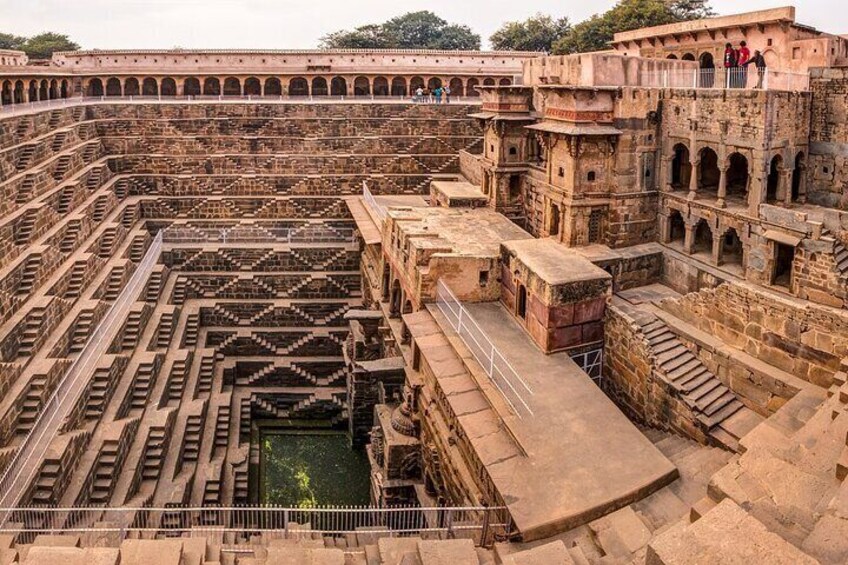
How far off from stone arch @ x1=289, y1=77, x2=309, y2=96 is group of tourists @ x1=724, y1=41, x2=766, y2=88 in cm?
2102

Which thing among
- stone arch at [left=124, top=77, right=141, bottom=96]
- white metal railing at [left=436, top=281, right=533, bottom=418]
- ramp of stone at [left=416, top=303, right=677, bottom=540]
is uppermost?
stone arch at [left=124, top=77, right=141, bottom=96]

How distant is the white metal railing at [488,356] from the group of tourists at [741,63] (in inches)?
303

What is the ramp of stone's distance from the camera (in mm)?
9453

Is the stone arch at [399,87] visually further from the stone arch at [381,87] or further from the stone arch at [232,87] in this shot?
the stone arch at [232,87]

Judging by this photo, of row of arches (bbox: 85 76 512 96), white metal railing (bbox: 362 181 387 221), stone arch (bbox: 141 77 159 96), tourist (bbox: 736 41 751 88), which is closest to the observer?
tourist (bbox: 736 41 751 88)

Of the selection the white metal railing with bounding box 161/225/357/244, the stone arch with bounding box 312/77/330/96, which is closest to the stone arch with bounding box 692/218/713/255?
the white metal railing with bounding box 161/225/357/244

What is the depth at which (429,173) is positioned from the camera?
87.3 ft

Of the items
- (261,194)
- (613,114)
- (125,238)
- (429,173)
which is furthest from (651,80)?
(125,238)

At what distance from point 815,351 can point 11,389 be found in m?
13.9

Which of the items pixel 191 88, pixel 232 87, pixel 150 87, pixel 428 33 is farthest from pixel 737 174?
pixel 428 33

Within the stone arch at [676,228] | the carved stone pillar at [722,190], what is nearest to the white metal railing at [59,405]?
the stone arch at [676,228]

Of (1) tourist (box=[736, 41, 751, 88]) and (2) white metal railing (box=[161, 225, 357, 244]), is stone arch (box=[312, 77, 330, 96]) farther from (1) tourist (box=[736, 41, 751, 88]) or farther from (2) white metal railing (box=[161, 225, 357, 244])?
(1) tourist (box=[736, 41, 751, 88])

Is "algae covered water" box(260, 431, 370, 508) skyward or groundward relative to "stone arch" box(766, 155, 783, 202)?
groundward

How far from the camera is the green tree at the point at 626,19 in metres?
34.2
